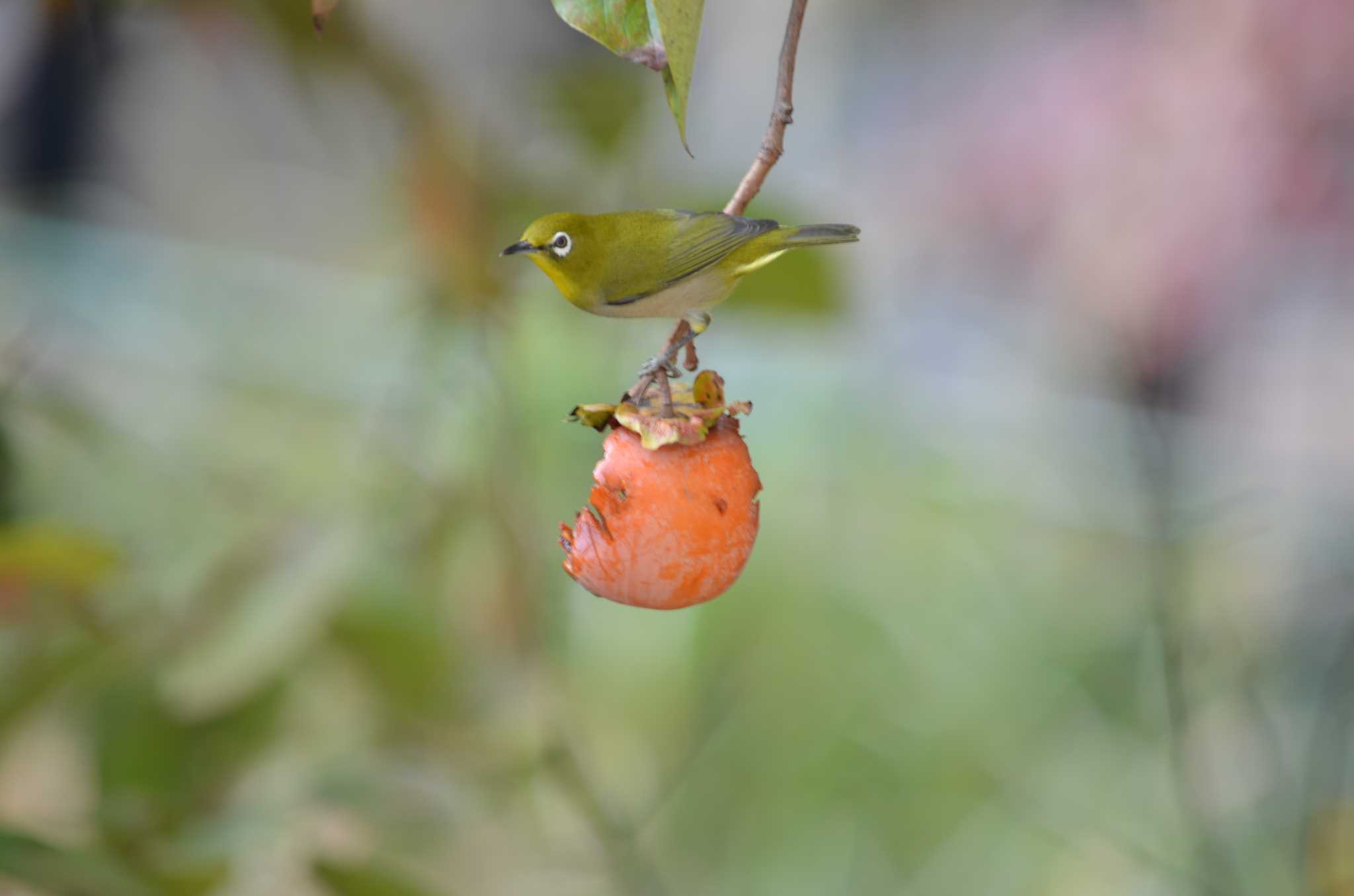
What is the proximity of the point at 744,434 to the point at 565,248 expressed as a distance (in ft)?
2.18

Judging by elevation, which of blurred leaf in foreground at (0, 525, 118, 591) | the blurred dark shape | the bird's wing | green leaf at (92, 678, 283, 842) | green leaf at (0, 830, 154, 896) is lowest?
green leaf at (92, 678, 283, 842)

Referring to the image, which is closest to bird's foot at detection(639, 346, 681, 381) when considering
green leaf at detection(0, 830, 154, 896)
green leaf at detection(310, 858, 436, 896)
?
green leaf at detection(0, 830, 154, 896)

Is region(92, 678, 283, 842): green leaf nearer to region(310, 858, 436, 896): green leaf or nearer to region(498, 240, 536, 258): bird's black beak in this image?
region(310, 858, 436, 896): green leaf

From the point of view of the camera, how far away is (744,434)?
1019mm

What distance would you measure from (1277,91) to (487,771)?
1050mm

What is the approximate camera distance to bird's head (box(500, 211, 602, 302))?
37 cm

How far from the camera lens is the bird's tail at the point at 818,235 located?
40 cm

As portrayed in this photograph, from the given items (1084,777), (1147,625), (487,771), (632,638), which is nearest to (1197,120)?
(1147,625)

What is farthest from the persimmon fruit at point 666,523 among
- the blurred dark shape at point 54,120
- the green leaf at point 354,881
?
the blurred dark shape at point 54,120

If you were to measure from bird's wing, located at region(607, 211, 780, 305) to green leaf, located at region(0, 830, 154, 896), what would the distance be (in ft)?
1.47

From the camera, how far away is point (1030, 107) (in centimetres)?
144

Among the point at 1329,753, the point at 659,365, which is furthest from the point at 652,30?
the point at 1329,753

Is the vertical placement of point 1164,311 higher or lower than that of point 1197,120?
lower

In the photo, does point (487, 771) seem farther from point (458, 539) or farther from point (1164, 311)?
point (1164, 311)
